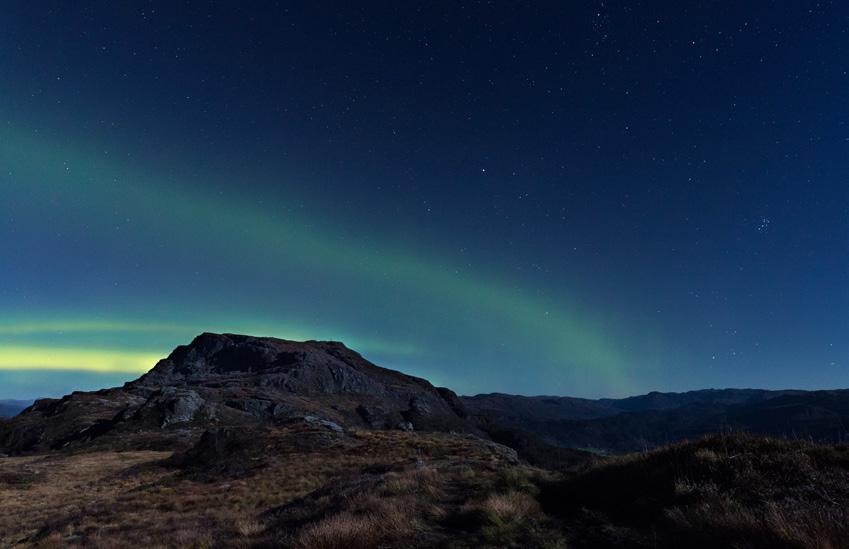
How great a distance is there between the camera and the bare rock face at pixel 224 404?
78.9m

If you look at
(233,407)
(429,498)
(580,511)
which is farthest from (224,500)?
(233,407)

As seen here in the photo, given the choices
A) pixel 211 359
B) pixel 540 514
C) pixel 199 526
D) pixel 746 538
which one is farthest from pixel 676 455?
pixel 211 359

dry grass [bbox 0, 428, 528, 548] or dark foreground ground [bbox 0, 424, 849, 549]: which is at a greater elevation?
dark foreground ground [bbox 0, 424, 849, 549]

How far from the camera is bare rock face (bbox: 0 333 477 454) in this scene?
78.9 meters

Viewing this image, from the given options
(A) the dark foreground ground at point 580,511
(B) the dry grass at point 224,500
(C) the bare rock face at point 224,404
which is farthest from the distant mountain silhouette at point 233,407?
(B) the dry grass at point 224,500

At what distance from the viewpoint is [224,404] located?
106 metres

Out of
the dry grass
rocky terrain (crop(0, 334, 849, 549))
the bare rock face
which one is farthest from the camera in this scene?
the bare rock face

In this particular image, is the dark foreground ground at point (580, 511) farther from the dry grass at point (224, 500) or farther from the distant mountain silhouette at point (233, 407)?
the distant mountain silhouette at point (233, 407)

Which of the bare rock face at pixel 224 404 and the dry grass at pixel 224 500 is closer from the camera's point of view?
the dry grass at pixel 224 500

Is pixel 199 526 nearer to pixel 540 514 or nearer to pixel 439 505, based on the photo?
pixel 439 505

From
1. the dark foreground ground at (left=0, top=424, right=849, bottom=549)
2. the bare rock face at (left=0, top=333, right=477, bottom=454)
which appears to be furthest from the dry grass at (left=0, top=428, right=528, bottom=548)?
the bare rock face at (left=0, top=333, right=477, bottom=454)

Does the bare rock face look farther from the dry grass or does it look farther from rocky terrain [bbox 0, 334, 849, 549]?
rocky terrain [bbox 0, 334, 849, 549]

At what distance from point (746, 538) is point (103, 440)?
90.7 metres

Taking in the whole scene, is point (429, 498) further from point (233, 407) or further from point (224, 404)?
point (233, 407)
